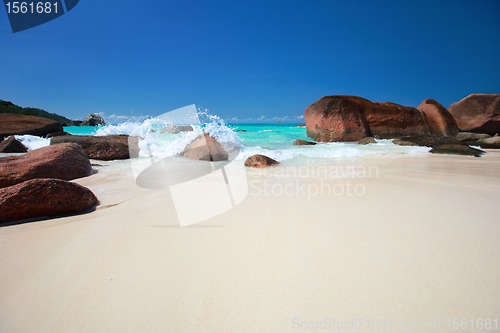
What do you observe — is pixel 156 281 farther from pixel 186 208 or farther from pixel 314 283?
pixel 186 208

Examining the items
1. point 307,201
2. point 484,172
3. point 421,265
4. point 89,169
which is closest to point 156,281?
point 421,265

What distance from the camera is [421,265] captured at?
94 cm

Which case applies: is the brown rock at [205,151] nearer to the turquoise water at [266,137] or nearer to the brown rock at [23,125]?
the turquoise water at [266,137]

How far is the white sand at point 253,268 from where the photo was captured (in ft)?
2.39

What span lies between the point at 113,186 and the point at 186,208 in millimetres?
1310

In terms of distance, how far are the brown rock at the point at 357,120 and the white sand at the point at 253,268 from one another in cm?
777

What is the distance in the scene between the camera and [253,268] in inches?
37.6

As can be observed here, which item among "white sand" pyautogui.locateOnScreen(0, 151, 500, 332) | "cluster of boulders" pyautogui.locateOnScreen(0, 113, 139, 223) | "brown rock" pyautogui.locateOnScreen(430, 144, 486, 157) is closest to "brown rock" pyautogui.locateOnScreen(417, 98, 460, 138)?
"brown rock" pyautogui.locateOnScreen(430, 144, 486, 157)

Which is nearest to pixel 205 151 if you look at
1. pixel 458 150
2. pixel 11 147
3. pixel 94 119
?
pixel 11 147

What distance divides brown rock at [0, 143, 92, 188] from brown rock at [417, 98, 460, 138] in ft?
41.5

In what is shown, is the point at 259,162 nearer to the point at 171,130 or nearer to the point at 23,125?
the point at 171,130

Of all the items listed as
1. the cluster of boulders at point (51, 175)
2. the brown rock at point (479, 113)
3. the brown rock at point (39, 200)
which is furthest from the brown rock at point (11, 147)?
the brown rock at point (479, 113)

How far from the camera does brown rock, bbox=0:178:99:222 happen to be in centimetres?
151

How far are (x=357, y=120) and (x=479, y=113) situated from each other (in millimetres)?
6646
